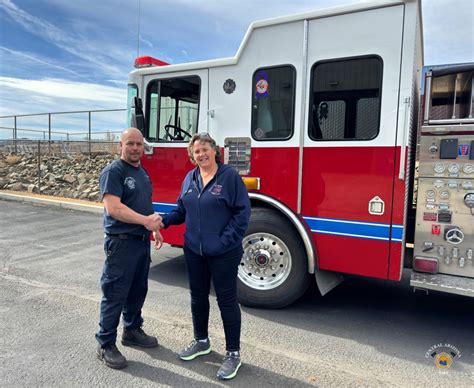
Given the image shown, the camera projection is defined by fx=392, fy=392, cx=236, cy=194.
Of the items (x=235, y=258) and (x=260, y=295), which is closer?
(x=235, y=258)

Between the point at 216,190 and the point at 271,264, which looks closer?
the point at 216,190

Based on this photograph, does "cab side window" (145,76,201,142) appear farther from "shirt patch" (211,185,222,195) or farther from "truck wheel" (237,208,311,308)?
"shirt patch" (211,185,222,195)

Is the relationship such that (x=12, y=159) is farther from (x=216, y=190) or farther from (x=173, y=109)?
(x=216, y=190)

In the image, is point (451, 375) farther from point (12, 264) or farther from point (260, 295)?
point (12, 264)

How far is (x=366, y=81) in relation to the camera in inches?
138

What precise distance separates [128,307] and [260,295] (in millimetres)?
1377

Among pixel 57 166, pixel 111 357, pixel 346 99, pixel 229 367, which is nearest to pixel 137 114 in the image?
pixel 346 99

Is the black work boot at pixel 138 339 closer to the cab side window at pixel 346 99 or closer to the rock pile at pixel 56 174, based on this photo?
the cab side window at pixel 346 99

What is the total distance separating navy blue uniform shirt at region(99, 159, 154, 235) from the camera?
2801mm

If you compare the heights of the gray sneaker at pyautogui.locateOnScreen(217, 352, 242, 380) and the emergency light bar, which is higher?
the emergency light bar

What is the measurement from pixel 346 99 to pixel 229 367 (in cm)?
251

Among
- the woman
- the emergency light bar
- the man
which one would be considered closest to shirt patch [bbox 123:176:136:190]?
the man

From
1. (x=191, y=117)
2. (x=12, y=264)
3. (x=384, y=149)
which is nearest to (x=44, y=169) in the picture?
(x=12, y=264)

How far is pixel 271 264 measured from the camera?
3.98 metres
